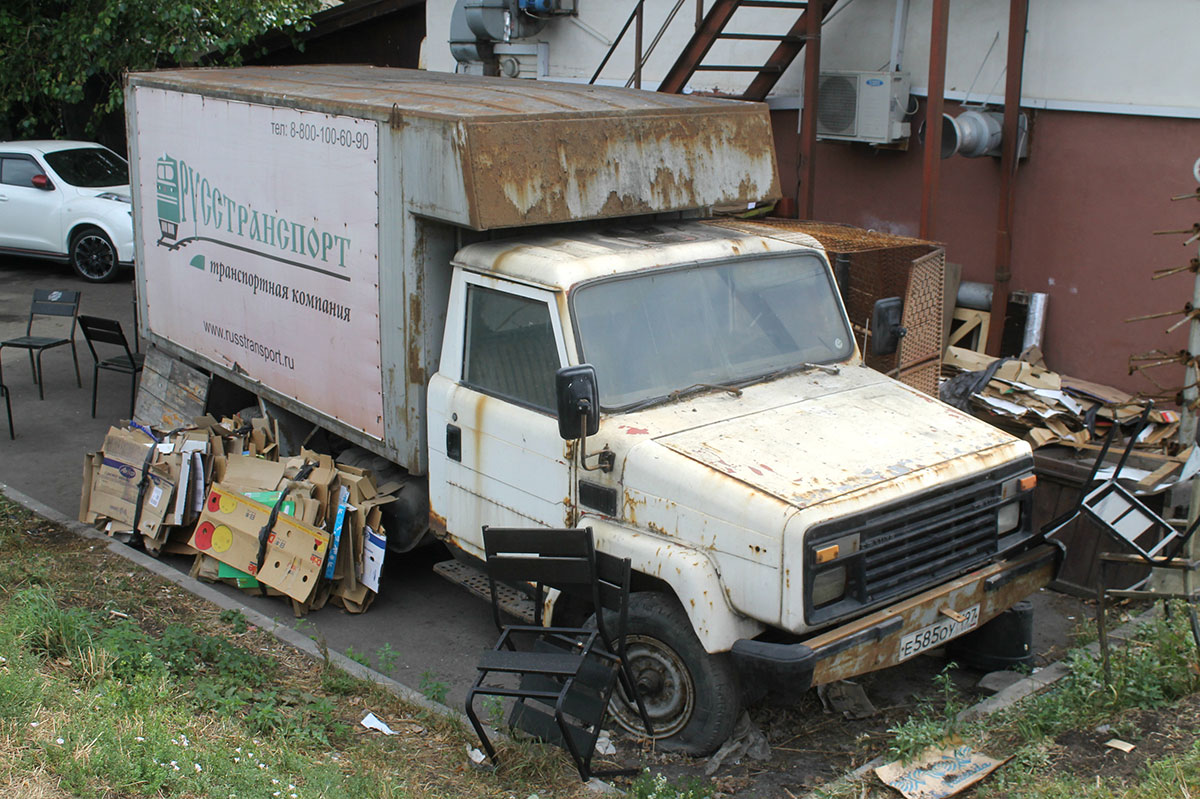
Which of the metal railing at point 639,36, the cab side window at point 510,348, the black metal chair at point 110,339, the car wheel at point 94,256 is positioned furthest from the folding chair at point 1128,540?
the car wheel at point 94,256

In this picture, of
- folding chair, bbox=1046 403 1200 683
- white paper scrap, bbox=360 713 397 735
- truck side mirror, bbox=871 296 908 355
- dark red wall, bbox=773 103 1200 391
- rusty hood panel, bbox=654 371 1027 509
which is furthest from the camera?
dark red wall, bbox=773 103 1200 391

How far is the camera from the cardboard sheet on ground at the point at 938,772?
430 cm

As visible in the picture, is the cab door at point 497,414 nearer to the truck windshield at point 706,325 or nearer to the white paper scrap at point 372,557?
the truck windshield at point 706,325

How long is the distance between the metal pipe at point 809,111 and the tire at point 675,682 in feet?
19.8

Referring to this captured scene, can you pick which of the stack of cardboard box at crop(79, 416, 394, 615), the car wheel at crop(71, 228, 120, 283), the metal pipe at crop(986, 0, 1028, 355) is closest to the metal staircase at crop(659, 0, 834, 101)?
the metal pipe at crop(986, 0, 1028, 355)

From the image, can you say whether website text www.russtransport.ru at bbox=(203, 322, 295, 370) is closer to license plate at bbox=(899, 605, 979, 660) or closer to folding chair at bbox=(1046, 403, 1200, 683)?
license plate at bbox=(899, 605, 979, 660)

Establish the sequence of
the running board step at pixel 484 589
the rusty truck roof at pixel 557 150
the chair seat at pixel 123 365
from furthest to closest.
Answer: the chair seat at pixel 123 365
the running board step at pixel 484 589
the rusty truck roof at pixel 557 150

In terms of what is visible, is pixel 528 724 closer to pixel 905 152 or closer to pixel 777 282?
pixel 777 282

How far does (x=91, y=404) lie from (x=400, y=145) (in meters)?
5.84

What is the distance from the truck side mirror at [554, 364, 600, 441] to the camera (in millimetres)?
4680

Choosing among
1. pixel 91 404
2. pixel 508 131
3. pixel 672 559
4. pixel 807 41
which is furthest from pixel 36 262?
pixel 672 559

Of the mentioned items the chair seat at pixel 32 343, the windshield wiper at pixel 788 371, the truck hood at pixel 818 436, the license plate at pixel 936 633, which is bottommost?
the license plate at pixel 936 633

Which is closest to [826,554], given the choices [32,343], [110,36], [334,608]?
[334,608]

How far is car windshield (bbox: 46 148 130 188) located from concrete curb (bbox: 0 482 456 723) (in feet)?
27.6
